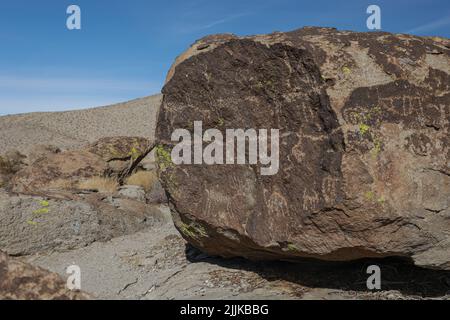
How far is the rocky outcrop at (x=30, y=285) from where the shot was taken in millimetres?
2750

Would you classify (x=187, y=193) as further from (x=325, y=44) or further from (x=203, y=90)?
(x=325, y=44)

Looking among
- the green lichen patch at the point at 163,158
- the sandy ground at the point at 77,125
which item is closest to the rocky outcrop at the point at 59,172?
the green lichen patch at the point at 163,158

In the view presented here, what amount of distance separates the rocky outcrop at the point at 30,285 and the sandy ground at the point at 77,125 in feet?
89.4

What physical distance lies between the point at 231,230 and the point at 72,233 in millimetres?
3383

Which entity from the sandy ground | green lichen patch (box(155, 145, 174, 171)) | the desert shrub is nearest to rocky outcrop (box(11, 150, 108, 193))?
the desert shrub

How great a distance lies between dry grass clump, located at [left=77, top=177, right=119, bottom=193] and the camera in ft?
31.8

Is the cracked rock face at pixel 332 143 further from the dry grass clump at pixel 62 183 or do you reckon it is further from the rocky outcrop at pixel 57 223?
the dry grass clump at pixel 62 183

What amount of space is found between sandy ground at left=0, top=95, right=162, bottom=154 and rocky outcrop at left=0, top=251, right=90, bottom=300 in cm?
2724

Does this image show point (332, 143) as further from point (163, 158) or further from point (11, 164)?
point (11, 164)

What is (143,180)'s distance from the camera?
11.2 meters

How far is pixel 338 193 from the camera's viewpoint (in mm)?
3842

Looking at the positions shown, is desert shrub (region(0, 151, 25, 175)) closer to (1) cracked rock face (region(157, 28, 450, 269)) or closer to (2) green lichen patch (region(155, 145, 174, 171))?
(2) green lichen patch (region(155, 145, 174, 171))

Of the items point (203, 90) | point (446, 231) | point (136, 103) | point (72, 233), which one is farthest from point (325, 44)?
point (136, 103)

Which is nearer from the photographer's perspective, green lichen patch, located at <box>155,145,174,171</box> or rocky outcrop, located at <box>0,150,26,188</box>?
green lichen patch, located at <box>155,145,174,171</box>
